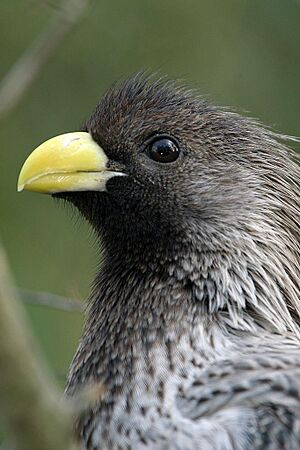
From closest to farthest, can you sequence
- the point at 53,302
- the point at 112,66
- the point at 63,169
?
the point at 63,169
the point at 53,302
the point at 112,66

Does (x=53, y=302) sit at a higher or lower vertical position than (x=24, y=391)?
lower

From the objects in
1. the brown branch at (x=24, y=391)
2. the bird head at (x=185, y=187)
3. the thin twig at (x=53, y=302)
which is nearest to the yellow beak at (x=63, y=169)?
the bird head at (x=185, y=187)

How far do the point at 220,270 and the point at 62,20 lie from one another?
1.45 m

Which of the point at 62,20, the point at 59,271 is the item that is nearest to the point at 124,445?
the point at 62,20

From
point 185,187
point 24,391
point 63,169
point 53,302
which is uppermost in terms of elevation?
point 185,187

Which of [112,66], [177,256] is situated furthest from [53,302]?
[112,66]

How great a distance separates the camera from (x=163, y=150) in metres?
6.06

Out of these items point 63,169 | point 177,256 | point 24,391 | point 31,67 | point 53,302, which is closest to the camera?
point 24,391

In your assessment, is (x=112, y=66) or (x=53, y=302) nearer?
(x=53, y=302)

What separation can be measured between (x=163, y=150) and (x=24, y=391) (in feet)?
7.61

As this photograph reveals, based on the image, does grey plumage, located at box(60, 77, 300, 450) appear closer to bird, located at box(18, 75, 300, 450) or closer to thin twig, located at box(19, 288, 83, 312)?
bird, located at box(18, 75, 300, 450)

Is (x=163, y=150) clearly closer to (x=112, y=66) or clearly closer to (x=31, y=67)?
(x=31, y=67)

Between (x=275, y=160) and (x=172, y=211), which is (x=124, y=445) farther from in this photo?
(x=275, y=160)

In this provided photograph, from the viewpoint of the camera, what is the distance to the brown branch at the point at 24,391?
3.91 meters
